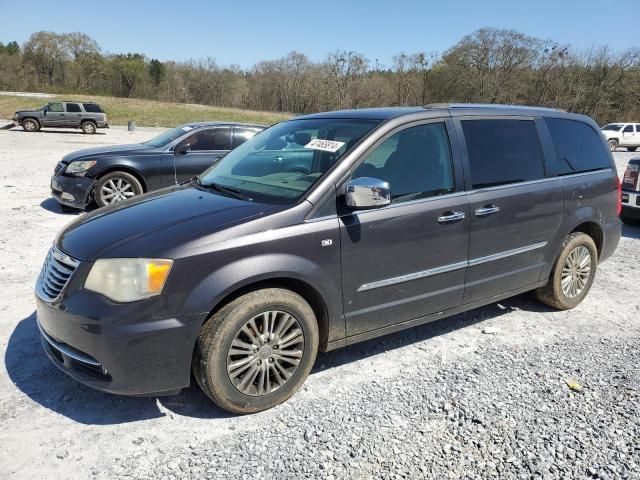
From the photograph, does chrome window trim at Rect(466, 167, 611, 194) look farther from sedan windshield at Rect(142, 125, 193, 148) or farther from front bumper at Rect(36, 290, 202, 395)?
sedan windshield at Rect(142, 125, 193, 148)

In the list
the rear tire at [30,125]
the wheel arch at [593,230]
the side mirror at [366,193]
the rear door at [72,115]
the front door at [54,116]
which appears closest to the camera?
the side mirror at [366,193]

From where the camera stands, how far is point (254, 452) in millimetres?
2547

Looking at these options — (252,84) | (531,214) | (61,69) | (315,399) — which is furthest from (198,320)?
(252,84)

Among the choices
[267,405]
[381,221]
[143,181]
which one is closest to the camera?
[267,405]

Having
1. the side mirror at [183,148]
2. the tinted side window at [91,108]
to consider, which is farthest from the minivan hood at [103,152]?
the tinted side window at [91,108]

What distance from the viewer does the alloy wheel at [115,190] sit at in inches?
307

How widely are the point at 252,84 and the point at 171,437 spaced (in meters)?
101

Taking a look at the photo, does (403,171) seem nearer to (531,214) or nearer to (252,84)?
(531,214)

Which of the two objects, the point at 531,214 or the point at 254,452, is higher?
the point at 531,214

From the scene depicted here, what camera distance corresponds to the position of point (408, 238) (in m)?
3.27

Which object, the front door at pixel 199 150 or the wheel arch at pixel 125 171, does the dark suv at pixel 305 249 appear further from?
the wheel arch at pixel 125 171

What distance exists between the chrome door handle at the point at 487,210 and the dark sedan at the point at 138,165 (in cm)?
548

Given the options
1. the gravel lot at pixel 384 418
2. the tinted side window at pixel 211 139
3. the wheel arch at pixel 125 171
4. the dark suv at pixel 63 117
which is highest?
the dark suv at pixel 63 117

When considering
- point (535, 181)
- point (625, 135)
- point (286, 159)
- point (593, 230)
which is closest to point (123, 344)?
point (286, 159)
